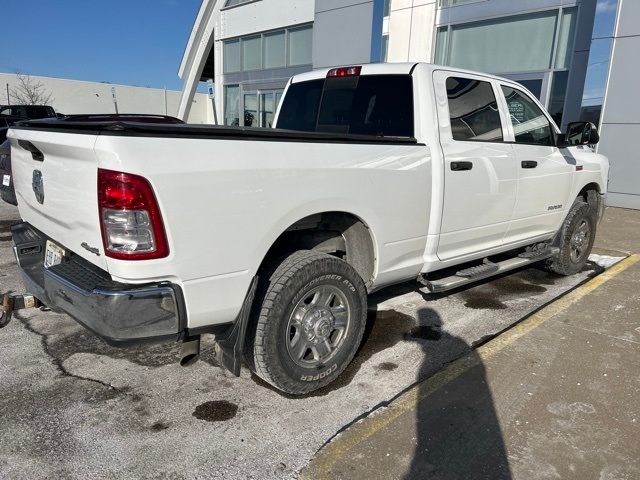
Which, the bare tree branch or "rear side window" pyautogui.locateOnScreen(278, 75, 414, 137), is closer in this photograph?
"rear side window" pyautogui.locateOnScreen(278, 75, 414, 137)

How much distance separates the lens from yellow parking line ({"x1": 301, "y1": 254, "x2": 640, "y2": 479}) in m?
2.42

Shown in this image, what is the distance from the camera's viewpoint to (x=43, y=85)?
40.7 meters

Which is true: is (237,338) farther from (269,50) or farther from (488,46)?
(269,50)

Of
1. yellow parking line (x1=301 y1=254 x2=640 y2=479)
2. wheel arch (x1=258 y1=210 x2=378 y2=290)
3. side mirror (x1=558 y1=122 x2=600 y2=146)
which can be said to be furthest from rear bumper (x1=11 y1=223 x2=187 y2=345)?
side mirror (x1=558 y1=122 x2=600 y2=146)

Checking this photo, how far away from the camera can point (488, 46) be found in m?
11.9

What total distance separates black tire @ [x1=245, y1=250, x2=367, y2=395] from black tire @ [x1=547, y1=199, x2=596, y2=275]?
10.3 ft

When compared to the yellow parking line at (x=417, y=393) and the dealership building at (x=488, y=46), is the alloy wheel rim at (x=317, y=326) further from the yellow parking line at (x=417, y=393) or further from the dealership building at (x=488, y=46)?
the dealership building at (x=488, y=46)

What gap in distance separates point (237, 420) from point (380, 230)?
4.77 feet

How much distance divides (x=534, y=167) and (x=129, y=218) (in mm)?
3666

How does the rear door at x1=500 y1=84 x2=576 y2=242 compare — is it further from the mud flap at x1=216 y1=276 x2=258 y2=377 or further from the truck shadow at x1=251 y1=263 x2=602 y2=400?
the mud flap at x1=216 y1=276 x2=258 y2=377

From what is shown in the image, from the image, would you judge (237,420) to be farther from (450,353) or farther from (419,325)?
(419,325)

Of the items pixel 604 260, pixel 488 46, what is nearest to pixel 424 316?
pixel 604 260

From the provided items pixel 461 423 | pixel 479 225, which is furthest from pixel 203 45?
pixel 461 423

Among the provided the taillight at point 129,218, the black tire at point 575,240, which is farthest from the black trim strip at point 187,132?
the black tire at point 575,240
